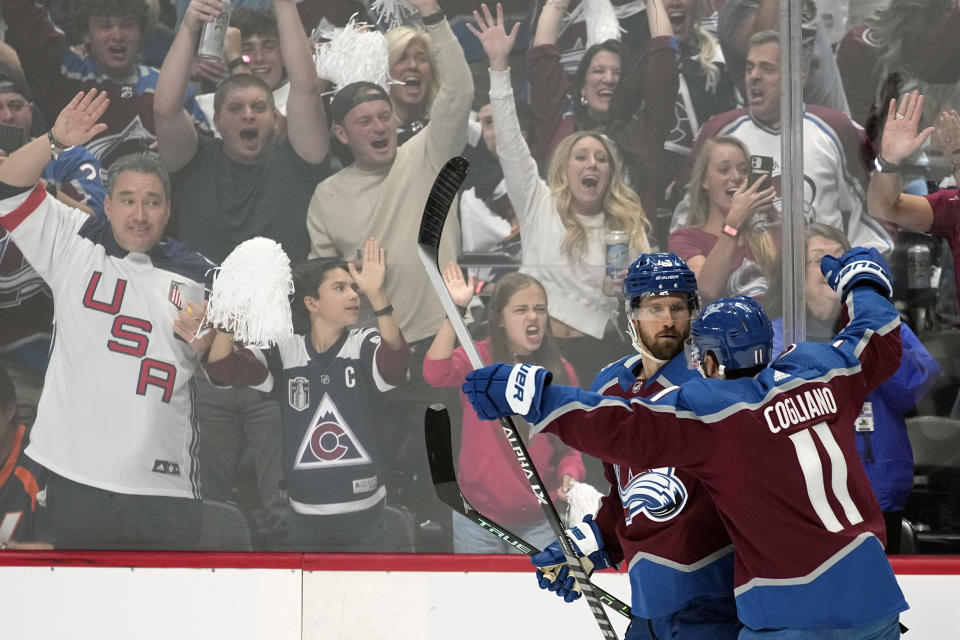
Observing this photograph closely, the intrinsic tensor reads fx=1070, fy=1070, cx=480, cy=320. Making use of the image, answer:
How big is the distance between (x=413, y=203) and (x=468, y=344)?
1.37 m

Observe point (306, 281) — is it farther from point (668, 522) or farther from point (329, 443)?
point (668, 522)

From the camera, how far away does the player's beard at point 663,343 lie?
6.74 feet

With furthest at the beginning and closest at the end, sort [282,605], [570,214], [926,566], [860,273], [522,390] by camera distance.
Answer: [570,214] → [282,605] → [926,566] → [860,273] → [522,390]

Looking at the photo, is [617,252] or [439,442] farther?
[617,252]

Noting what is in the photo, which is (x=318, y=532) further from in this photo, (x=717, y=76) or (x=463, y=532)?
(x=717, y=76)

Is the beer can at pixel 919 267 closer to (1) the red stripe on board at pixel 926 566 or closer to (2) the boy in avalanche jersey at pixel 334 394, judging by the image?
(1) the red stripe on board at pixel 926 566

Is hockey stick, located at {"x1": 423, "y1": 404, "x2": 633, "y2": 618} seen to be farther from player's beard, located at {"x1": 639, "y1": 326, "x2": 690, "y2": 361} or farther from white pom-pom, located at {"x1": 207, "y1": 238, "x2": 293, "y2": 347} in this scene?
white pom-pom, located at {"x1": 207, "y1": 238, "x2": 293, "y2": 347}

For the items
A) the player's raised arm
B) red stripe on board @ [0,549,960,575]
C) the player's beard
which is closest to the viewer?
the player's beard

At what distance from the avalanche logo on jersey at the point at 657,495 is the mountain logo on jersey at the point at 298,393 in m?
1.55

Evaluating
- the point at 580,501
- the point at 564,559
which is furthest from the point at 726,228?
the point at 564,559

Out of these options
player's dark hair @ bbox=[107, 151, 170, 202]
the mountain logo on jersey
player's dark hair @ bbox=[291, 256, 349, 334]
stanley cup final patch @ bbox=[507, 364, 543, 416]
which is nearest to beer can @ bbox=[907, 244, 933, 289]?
player's dark hair @ bbox=[291, 256, 349, 334]

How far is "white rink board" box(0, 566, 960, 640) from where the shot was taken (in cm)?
A: 308

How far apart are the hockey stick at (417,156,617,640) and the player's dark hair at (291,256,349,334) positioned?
1.12 m

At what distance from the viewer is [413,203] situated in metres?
3.29
